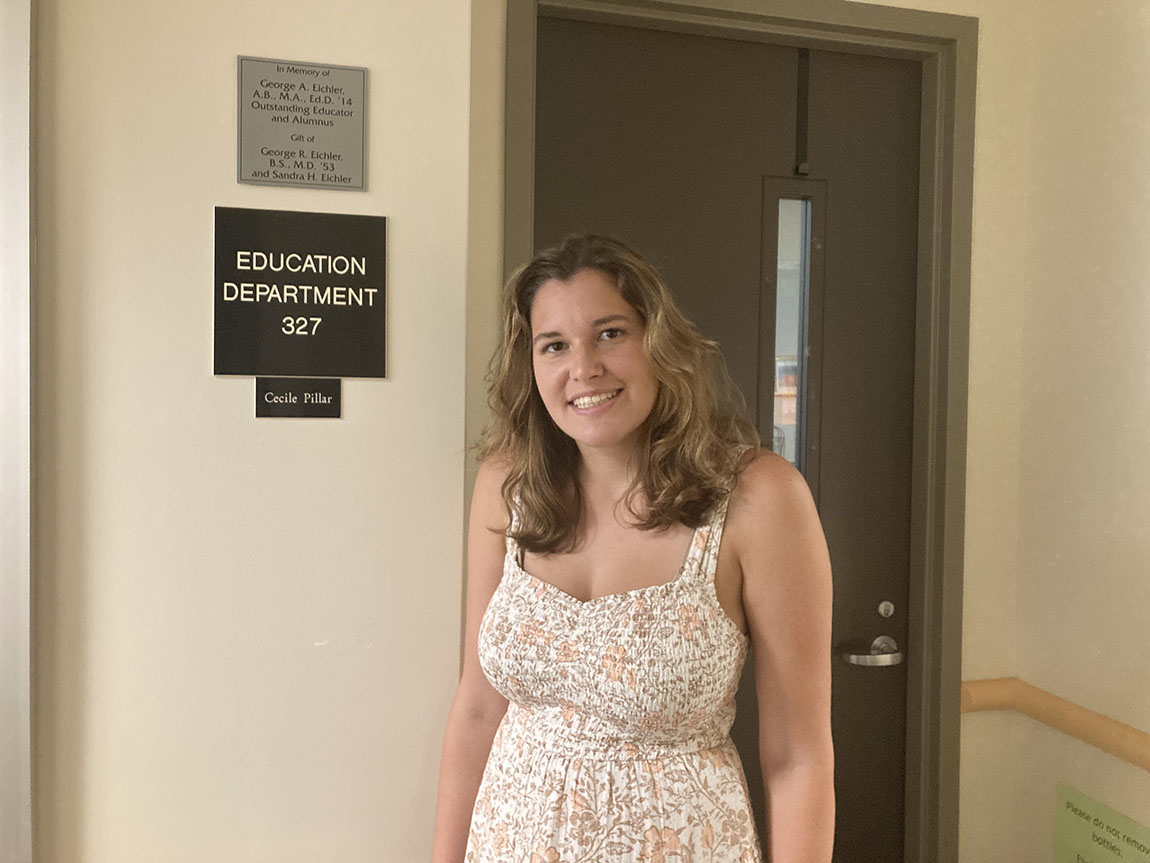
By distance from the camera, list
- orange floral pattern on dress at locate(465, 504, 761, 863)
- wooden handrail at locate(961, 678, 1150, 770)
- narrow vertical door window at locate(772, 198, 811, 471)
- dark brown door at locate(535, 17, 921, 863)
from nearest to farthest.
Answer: orange floral pattern on dress at locate(465, 504, 761, 863), wooden handrail at locate(961, 678, 1150, 770), dark brown door at locate(535, 17, 921, 863), narrow vertical door window at locate(772, 198, 811, 471)

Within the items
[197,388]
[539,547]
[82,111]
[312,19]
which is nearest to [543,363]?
[539,547]

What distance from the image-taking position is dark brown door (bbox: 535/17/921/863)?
1.94 metres

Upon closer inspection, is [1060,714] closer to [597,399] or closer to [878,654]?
[878,654]

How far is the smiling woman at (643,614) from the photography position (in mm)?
1339

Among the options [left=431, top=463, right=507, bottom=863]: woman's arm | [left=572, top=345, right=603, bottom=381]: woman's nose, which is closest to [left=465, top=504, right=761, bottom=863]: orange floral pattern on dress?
[left=431, top=463, right=507, bottom=863]: woman's arm

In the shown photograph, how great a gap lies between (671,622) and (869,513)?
3.06 ft

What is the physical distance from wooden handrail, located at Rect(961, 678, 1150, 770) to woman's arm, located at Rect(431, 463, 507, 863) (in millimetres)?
1105

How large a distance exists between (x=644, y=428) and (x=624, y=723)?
0.40m

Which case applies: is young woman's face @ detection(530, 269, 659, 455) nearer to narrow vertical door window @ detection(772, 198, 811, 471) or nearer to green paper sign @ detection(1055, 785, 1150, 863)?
narrow vertical door window @ detection(772, 198, 811, 471)

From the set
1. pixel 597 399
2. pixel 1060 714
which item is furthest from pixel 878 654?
pixel 597 399

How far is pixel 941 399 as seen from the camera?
2078 mm

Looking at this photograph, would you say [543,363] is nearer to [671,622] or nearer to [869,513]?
[671,622]

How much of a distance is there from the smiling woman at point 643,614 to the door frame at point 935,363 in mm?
776

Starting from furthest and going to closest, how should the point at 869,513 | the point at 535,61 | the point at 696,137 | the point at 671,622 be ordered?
the point at 869,513, the point at 696,137, the point at 535,61, the point at 671,622
